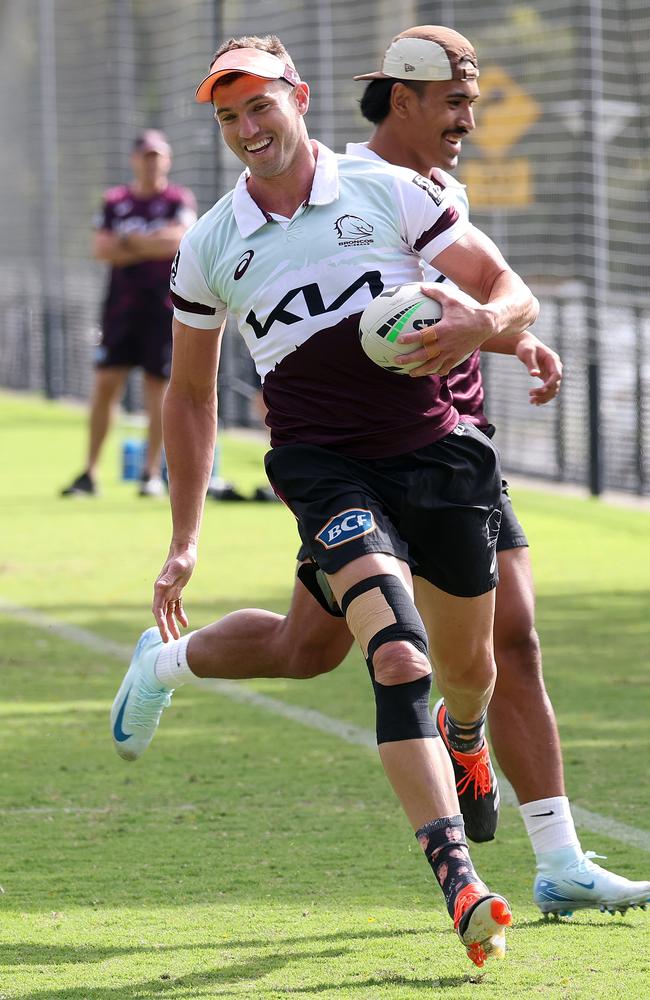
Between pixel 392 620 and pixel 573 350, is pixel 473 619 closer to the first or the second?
pixel 392 620

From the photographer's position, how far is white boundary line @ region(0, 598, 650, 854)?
5.37 meters

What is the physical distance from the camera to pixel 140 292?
535 inches

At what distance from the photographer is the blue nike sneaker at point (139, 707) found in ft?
18.1

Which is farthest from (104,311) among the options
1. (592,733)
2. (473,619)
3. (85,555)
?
(473,619)

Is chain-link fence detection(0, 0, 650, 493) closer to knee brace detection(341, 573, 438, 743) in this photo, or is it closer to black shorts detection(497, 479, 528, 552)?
black shorts detection(497, 479, 528, 552)

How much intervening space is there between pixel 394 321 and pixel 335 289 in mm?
314

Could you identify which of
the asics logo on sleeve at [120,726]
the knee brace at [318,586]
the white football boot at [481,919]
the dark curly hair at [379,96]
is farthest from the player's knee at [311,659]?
the dark curly hair at [379,96]

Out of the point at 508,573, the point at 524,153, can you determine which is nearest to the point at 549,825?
the point at 508,573

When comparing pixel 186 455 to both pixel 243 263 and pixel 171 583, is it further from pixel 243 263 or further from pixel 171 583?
pixel 243 263

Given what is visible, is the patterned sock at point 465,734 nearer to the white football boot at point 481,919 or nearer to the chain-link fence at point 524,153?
the white football boot at point 481,919

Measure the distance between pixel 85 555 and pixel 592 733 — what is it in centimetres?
516

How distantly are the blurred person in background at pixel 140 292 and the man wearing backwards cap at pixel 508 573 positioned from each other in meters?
7.80

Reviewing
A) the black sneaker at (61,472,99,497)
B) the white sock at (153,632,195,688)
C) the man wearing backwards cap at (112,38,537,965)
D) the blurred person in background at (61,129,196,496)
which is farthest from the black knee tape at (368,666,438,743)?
the black sneaker at (61,472,99,497)

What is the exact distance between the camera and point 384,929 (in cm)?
450
